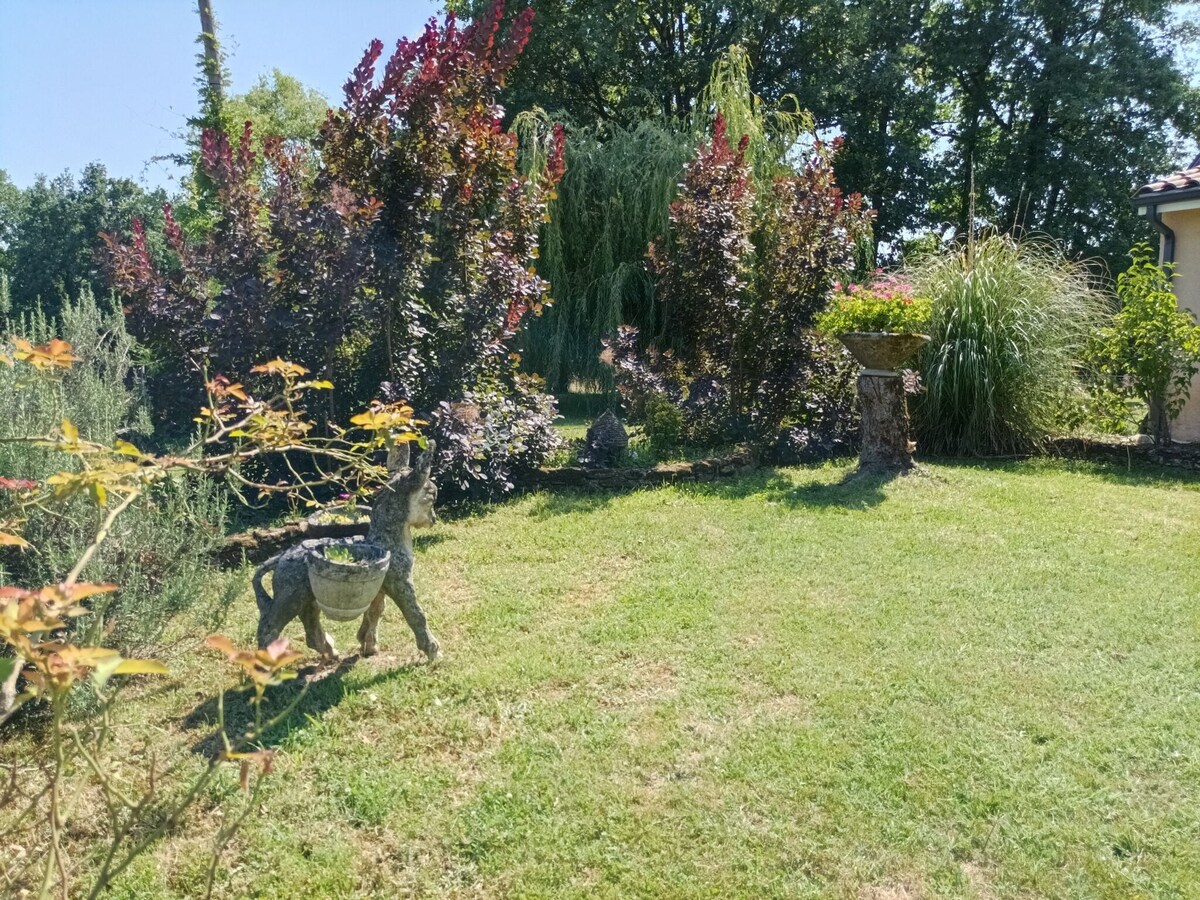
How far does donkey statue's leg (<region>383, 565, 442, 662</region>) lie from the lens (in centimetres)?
353

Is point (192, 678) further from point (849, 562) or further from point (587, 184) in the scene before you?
point (587, 184)

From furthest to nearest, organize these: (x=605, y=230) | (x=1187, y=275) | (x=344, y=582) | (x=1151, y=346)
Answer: (x=605, y=230), (x=1187, y=275), (x=1151, y=346), (x=344, y=582)

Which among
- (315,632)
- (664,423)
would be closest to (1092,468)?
(664,423)

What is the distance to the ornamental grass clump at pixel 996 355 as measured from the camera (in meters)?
8.03

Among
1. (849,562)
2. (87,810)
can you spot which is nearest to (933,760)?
A: (849,562)

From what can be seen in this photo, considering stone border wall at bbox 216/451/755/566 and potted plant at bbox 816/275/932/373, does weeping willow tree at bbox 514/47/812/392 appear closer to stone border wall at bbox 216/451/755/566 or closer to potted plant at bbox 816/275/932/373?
potted plant at bbox 816/275/932/373

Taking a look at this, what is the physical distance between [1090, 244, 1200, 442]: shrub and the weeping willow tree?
501cm

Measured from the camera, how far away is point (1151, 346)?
302 inches

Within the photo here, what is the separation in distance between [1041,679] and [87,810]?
11.7 feet

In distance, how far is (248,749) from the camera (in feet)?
9.72

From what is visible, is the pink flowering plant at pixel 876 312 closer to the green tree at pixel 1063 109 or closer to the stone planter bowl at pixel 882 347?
the stone planter bowl at pixel 882 347

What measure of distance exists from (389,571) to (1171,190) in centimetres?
890

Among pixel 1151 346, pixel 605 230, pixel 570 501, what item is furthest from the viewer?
pixel 605 230

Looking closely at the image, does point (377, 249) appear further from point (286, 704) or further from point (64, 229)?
point (64, 229)
